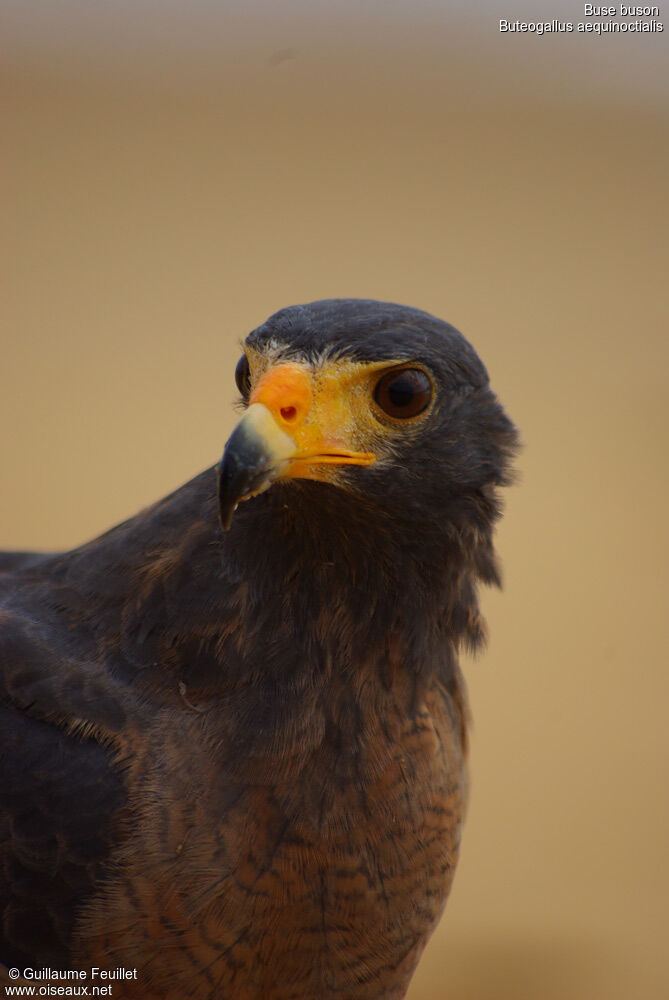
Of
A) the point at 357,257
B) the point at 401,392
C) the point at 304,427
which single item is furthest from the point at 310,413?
the point at 357,257

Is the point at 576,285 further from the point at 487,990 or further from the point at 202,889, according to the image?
the point at 202,889

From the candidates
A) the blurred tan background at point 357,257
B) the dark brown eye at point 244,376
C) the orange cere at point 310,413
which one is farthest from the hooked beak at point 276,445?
the blurred tan background at point 357,257

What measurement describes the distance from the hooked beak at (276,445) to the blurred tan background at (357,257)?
3201 mm

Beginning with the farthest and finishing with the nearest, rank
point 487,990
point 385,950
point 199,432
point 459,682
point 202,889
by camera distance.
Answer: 1. point 199,432
2. point 487,990
3. point 459,682
4. point 385,950
5. point 202,889

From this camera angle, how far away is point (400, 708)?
5.11 ft

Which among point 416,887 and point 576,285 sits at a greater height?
point 576,285

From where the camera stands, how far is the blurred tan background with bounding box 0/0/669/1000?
4.65 metres

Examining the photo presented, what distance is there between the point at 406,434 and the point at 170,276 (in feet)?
12.5

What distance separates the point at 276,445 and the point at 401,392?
22 cm

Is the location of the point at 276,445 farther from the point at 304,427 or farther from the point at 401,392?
the point at 401,392

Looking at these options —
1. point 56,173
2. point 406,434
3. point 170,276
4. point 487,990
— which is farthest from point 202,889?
point 56,173

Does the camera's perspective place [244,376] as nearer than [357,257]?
Yes

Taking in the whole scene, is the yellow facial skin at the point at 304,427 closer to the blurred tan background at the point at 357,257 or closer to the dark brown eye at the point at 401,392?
the dark brown eye at the point at 401,392

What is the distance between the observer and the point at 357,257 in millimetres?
5000
